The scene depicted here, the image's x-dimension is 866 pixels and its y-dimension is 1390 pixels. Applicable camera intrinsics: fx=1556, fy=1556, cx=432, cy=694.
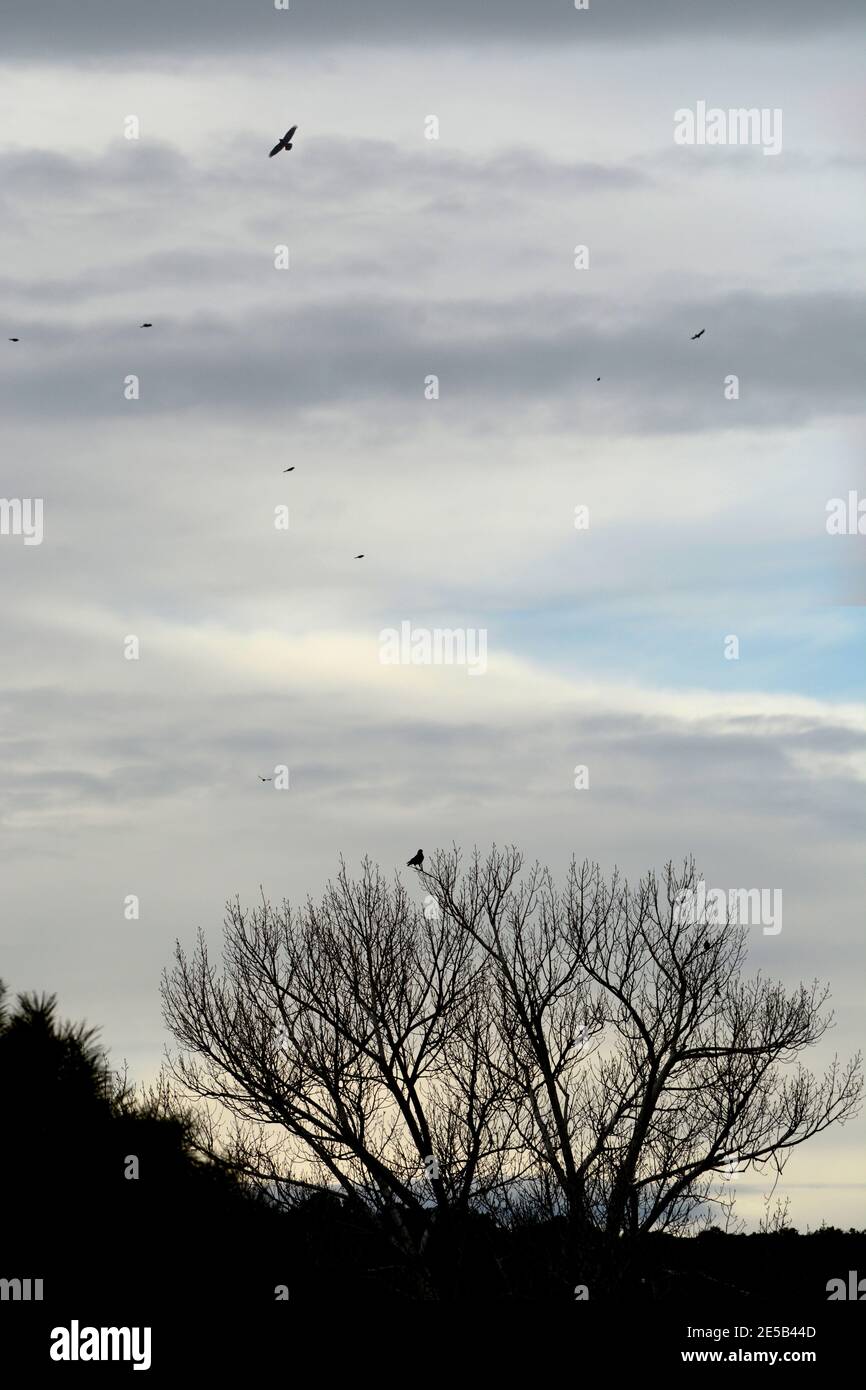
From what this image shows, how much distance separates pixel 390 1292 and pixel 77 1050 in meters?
21.1

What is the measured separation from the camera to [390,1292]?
29.5m

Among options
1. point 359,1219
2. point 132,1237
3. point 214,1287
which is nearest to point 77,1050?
point 132,1237

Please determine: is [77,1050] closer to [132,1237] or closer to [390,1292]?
[132,1237]
